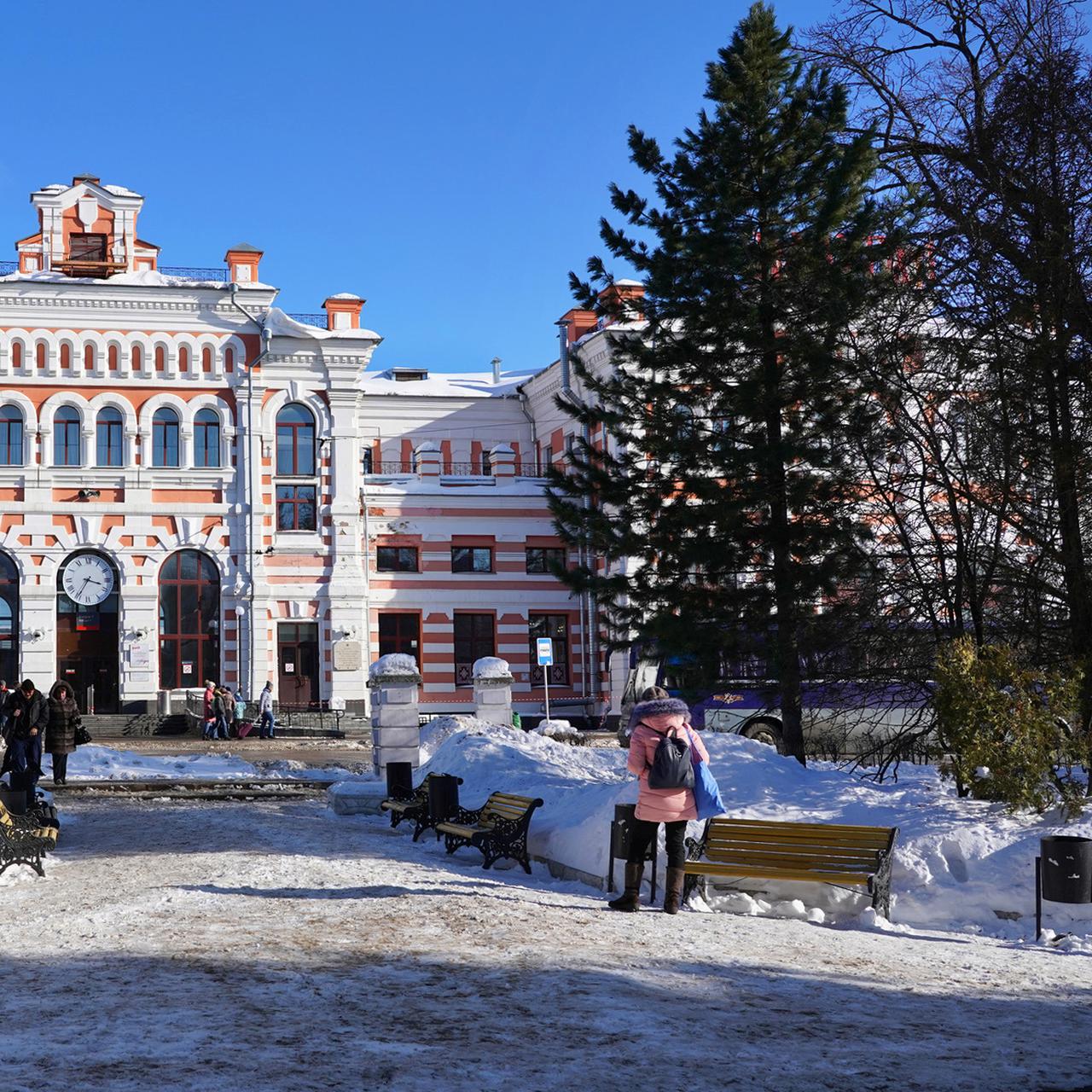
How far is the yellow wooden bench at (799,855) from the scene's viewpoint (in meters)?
10.4

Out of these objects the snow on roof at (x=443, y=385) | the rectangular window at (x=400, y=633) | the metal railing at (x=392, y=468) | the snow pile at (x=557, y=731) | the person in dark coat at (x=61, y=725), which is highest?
the snow on roof at (x=443, y=385)

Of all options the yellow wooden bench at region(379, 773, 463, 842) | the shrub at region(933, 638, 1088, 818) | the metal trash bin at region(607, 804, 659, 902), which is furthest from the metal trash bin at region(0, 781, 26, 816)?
the shrub at region(933, 638, 1088, 818)

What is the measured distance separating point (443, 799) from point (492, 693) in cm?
1280

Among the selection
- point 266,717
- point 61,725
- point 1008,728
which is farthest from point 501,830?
point 266,717

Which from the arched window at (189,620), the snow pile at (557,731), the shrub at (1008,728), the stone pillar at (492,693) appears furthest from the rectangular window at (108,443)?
the shrub at (1008,728)

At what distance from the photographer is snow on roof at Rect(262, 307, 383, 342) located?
43531 mm

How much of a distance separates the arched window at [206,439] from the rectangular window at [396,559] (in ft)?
19.0

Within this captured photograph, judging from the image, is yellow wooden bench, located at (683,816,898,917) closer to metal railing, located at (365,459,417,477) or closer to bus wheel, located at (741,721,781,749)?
bus wheel, located at (741,721,781,749)

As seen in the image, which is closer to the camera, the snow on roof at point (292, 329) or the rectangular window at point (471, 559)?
the snow on roof at point (292, 329)

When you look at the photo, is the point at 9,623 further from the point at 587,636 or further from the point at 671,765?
the point at 671,765

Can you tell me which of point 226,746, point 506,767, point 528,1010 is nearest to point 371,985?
point 528,1010

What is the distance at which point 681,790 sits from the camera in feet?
33.7

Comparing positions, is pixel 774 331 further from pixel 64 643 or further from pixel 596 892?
pixel 64 643

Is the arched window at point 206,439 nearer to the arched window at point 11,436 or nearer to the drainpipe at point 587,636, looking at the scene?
the arched window at point 11,436
